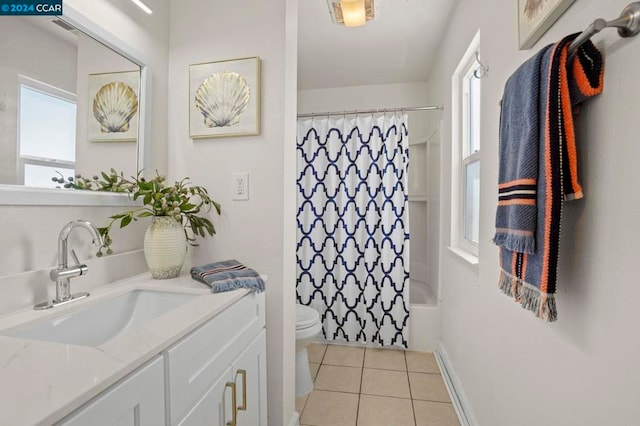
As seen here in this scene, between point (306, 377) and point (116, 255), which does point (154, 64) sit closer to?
point (116, 255)

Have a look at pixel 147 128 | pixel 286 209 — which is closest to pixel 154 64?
pixel 147 128

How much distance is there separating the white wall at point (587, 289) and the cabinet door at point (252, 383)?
3.06ft

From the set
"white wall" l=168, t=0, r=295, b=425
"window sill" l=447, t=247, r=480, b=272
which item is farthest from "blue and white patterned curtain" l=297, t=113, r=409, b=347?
"white wall" l=168, t=0, r=295, b=425

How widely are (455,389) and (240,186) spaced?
5.59 feet

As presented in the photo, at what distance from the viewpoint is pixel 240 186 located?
136 centimetres

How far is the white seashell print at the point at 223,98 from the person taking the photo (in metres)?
1.35

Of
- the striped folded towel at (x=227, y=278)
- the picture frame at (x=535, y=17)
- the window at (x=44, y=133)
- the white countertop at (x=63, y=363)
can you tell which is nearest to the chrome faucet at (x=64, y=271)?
the white countertop at (x=63, y=363)

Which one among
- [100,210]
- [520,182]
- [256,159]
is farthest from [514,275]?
[100,210]

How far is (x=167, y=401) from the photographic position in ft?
2.23

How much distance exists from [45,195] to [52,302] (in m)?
0.33

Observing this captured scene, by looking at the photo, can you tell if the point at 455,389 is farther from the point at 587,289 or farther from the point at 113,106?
the point at 113,106

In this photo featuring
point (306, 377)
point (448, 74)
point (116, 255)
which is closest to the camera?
point (116, 255)

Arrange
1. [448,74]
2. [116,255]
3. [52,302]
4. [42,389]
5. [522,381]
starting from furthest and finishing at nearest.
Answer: [448,74]
[116,255]
[522,381]
[52,302]
[42,389]

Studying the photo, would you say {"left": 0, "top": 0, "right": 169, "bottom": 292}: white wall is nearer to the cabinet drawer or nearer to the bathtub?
the cabinet drawer
